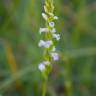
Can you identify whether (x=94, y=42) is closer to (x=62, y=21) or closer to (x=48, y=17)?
(x=62, y=21)

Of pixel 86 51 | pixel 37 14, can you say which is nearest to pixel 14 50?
pixel 37 14

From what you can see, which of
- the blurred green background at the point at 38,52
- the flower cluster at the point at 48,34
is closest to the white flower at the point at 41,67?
the flower cluster at the point at 48,34

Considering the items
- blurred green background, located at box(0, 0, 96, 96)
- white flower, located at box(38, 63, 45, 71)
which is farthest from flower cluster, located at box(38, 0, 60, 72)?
blurred green background, located at box(0, 0, 96, 96)

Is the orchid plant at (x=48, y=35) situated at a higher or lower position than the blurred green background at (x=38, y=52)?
lower

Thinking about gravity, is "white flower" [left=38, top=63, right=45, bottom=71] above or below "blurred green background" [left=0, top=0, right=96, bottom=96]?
below

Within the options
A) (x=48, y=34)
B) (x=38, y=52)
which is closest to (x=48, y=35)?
(x=48, y=34)

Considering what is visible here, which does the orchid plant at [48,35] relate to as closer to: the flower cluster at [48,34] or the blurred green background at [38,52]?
the flower cluster at [48,34]

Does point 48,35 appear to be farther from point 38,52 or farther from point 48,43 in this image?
Result: point 38,52

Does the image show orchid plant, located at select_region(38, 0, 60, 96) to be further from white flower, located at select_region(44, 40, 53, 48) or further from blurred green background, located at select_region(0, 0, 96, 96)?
blurred green background, located at select_region(0, 0, 96, 96)
